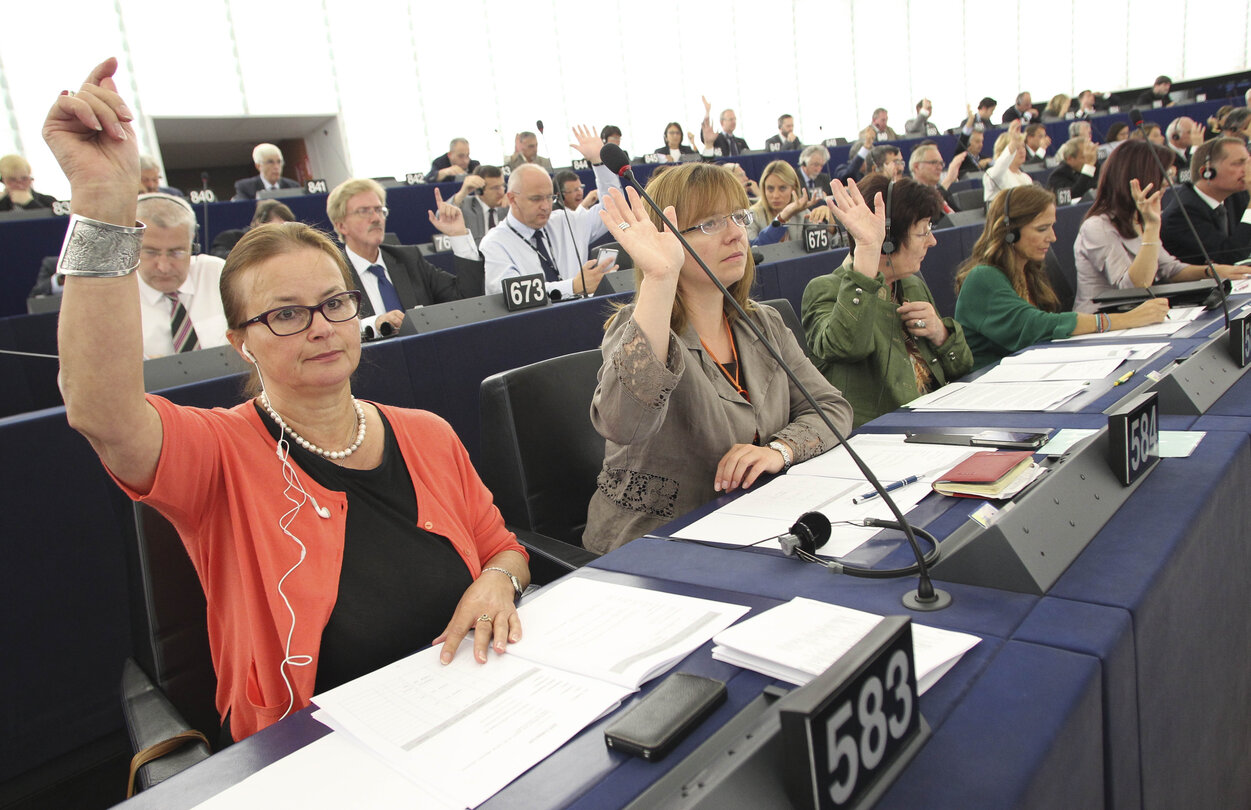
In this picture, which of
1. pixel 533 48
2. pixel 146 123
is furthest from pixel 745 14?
pixel 146 123

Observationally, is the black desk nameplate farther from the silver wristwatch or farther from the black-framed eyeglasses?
the black-framed eyeglasses

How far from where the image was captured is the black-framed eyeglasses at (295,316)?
1062 mm

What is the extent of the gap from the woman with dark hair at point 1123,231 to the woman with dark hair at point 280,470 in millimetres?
2618

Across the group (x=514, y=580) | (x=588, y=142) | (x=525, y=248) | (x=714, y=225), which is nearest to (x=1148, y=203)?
(x=588, y=142)

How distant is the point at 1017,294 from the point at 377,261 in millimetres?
2544

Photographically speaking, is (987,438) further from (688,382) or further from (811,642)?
(811,642)

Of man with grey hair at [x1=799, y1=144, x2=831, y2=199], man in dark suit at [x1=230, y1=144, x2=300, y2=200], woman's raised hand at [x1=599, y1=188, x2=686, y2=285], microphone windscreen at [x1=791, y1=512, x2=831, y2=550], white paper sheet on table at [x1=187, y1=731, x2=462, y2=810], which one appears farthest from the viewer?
man with grey hair at [x1=799, y1=144, x2=831, y2=199]

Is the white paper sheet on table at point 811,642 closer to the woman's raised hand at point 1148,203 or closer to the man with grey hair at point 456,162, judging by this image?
the woman's raised hand at point 1148,203

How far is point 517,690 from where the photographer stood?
2.46 ft

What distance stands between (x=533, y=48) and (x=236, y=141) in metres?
4.10


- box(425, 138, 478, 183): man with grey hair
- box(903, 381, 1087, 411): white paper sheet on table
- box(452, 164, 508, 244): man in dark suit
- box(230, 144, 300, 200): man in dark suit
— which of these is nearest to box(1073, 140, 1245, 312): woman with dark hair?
box(903, 381, 1087, 411): white paper sheet on table

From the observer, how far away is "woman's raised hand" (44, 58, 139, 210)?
772mm

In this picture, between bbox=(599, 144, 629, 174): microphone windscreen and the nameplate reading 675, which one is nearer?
bbox=(599, 144, 629, 174): microphone windscreen

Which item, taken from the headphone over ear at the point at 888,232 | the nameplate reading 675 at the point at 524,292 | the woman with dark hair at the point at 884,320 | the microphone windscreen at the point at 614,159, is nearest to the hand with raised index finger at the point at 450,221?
the nameplate reading 675 at the point at 524,292
